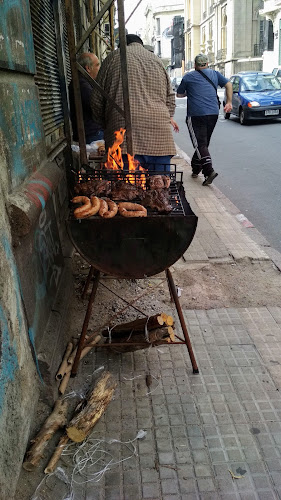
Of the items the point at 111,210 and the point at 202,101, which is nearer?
the point at 111,210

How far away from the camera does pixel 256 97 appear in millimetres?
16250

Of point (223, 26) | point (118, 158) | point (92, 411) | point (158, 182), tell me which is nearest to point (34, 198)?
point (158, 182)

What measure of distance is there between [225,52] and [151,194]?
177 feet

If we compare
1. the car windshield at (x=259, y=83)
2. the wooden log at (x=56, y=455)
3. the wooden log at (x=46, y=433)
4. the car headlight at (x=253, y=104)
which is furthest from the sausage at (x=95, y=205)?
the car windshield at (x=259, y=83)

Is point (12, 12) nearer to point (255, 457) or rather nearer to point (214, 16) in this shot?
point (255, 457)

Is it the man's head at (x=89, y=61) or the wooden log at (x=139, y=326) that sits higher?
the man's head at (x=89, y=61)

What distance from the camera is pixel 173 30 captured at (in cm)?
8006

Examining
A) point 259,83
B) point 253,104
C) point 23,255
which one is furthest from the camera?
point 259,83

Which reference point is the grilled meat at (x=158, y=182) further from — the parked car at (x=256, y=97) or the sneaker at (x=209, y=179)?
the parked car at (x=256, y=97)

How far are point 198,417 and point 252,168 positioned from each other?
26.9 ft

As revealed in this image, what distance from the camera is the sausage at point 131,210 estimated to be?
2.84 m

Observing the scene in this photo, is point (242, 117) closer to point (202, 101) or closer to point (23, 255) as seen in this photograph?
point (202, 101)

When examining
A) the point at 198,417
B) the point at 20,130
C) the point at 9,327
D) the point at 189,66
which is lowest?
the point at 198,417

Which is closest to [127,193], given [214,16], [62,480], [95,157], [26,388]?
[26,388]
